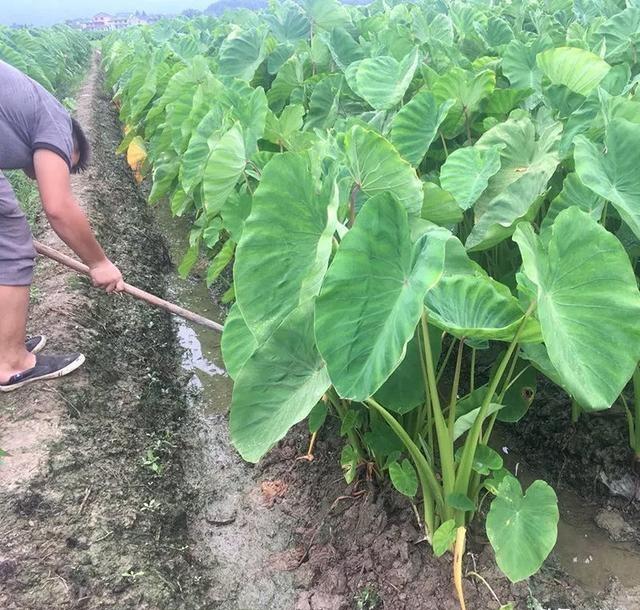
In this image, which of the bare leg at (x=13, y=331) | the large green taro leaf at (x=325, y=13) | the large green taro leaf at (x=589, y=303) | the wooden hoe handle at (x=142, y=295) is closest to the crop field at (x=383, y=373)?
the large green taro leaf at (x=589, y=303)

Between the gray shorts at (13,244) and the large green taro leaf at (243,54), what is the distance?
1538 mm

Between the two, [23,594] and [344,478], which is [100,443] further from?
[344,478]

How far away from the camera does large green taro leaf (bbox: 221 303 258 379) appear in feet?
4.39

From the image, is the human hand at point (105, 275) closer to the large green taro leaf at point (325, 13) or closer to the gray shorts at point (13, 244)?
the gray shorts at point (13, 244)

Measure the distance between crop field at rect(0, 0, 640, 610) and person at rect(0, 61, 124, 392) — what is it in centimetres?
14

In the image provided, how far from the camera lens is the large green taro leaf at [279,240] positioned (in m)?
1.11

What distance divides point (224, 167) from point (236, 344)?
0.54 metres

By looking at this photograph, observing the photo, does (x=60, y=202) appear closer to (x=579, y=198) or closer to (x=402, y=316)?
(x=402, y=316)

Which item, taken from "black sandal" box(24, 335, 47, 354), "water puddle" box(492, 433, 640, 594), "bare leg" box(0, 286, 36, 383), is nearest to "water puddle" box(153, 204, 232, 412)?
"black sandal" box(24, 335, 47, 354)

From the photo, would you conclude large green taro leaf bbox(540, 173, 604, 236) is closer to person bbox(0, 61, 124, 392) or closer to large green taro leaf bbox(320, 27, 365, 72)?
person bbox(0, 61, 124, 392)

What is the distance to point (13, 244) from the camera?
2.05 m

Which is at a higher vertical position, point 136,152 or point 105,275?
point 105,275

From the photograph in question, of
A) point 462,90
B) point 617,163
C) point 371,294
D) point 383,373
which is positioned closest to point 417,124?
point 462,90

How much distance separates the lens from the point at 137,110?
4262mm
